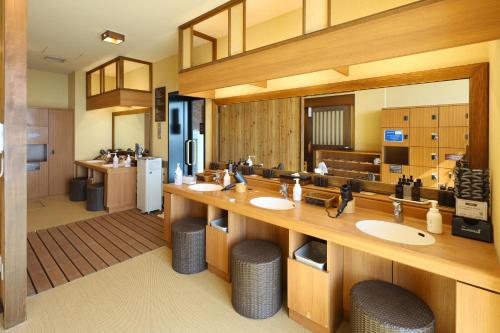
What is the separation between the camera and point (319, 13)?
197 cm

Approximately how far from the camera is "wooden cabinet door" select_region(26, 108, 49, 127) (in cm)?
526

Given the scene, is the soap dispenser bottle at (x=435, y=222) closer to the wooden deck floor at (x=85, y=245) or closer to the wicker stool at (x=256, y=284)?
the wicker stool at (x=256, y=284)

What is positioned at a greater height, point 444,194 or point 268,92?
point 268,92

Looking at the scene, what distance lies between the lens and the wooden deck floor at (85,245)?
2.60 metres

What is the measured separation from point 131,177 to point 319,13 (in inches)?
163

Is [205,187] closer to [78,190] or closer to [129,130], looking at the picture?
[129,130]

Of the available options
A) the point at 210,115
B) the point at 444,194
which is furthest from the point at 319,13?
the point at 210,115

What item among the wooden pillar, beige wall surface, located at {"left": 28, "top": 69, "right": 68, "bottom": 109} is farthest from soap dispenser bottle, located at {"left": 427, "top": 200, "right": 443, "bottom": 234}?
beige wall surface, located at {"left": 28, "top": 69, "right": 68, "bottom": 109}

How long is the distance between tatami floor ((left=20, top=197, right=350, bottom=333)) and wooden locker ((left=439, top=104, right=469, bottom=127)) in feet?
5.25

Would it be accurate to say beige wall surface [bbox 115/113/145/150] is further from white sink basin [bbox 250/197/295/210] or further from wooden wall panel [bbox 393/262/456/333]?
wooden wall panel [bbox 393/262/456/333]

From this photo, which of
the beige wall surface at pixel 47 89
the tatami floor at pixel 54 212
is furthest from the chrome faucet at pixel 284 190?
the beige wall surface at pixel 47 89

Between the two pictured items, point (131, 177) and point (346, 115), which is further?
point (131, 177)

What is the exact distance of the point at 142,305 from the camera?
6.93 ft

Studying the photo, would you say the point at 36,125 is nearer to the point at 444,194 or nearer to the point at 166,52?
the point at 166,52
